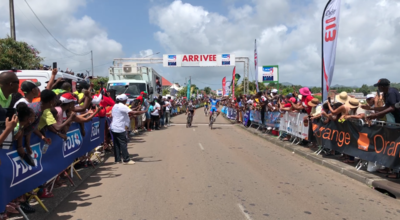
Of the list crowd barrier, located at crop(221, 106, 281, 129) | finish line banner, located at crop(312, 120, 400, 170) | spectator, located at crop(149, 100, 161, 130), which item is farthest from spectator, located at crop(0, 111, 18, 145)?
spectator, located at crop(149, 100, 161, 130)

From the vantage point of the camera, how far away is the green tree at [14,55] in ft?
51.6

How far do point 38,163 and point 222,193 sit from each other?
326cm

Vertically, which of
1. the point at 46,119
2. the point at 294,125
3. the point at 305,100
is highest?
the point at 305,100

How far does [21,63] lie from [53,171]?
1326 cm

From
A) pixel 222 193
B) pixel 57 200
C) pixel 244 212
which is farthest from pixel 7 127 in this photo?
pixel 222 193

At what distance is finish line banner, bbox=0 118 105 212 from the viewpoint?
13.0 feet

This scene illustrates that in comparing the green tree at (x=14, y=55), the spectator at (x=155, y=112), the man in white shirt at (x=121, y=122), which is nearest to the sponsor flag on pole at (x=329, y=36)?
the man in white shirt at (x=121, y=122)

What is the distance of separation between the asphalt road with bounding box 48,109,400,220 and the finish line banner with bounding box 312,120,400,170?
0.81m

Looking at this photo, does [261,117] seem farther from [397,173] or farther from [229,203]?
[229,203]

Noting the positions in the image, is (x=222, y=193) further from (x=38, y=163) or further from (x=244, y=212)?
(x=38, y=163)

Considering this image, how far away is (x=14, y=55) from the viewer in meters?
15.9

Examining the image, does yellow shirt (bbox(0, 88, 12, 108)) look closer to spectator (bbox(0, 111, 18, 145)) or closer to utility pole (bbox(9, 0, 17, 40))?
spectator (bbox(0, 111, 18, 145))

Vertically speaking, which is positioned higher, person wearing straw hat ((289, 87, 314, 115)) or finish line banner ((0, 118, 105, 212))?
person wearing straw hat ((289, 87, 314, 115))

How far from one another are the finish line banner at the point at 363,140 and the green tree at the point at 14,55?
584 inches
